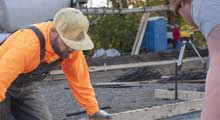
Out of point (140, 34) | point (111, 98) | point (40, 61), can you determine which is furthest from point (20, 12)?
point (140, 34)

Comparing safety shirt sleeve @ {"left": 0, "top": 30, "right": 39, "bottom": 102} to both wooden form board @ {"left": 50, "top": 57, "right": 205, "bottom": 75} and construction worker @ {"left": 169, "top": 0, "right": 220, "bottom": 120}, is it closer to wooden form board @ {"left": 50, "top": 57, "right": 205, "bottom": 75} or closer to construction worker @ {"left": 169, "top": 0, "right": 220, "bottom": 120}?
construction worker @ {"left": 169, "top": 0, "right": 220, "bottom": 120}

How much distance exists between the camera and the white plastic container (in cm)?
940

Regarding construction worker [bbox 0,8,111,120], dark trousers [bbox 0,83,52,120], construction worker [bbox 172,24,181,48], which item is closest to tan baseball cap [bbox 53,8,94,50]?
construction worker [bbox 0,8,111,120]

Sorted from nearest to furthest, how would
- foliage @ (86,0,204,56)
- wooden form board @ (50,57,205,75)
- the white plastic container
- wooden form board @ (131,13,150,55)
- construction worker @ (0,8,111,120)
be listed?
construction worker @ (0,8,111,120), the white plastic container, wooden form board @ (50,57,205,75), wooden form board @ (131,13,150,55), foliage @ (86,0,204,56)

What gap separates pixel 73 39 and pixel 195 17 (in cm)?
219

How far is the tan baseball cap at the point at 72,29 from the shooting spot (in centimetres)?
353

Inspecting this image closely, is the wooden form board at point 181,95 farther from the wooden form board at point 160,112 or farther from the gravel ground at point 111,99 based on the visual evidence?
the wooden form board at point 160,112

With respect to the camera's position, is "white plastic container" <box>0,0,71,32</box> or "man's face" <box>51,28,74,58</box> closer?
"man's face" <box>51,28,74,58</box>

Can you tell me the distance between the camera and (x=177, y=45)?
60.4 ft

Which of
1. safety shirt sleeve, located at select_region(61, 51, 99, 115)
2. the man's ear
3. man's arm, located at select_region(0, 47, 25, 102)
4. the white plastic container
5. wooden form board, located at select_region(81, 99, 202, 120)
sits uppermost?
the man's ear

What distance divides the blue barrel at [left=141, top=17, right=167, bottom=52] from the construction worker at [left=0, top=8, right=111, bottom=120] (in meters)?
13.3

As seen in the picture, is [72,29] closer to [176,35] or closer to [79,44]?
[79,44]

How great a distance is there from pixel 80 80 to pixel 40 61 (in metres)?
0.52

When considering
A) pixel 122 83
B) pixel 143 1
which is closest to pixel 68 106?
pixel 122 83
